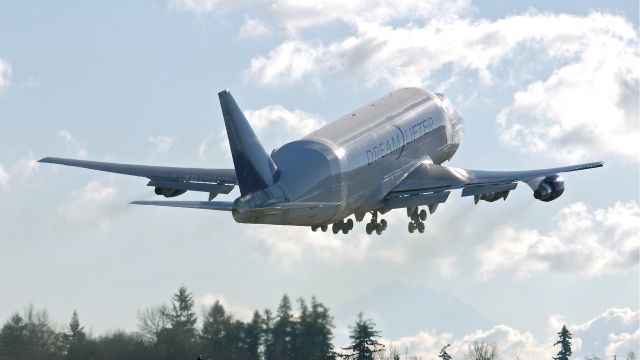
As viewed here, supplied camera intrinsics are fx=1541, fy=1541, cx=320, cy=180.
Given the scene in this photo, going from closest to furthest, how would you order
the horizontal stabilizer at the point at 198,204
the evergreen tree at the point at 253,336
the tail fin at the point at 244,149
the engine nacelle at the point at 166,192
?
the horizontal stabilizer at the point at 198,204 < the evergreen tree at the point at 253,336 < the tail fin at the point at 244,149 < the engine nacelle at the point at 166,192

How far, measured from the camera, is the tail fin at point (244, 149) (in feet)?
277

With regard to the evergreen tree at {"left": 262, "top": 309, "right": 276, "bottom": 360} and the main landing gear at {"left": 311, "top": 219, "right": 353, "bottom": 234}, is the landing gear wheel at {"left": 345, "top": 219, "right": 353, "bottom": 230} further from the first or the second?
the evergreen tree at {"left": 262, "top": 309, "right": 276, "bottom": 360}

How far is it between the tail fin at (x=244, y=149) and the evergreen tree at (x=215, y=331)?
7.35m

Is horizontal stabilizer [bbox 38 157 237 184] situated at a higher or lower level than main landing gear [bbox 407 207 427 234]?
higher

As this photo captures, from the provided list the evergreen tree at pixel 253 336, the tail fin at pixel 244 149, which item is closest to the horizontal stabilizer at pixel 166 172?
the tail fin at pixel 244 149

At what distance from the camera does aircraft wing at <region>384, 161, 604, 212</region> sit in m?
94.1

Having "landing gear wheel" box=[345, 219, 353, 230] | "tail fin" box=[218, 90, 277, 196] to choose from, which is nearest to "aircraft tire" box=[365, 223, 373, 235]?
"landing gear wheel" box=[345, 219, 353, 230]

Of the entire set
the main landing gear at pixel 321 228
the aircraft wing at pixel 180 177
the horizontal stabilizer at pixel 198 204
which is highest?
the aircraft wing at pixel 180 177

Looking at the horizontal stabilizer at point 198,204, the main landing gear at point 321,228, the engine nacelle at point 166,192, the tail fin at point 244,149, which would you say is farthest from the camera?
the engine nacelle at point 166,192

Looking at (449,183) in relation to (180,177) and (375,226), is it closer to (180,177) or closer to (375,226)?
(375,226)

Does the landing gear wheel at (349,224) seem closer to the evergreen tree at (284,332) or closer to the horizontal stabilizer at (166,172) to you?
the horizontal stabilizer at (166,172)

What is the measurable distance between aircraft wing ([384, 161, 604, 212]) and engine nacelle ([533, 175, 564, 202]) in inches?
14.4

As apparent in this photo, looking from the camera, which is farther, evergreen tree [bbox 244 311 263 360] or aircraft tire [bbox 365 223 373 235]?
aircraft tire [bbox 365 223 373 235]

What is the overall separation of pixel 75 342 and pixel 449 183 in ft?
101
